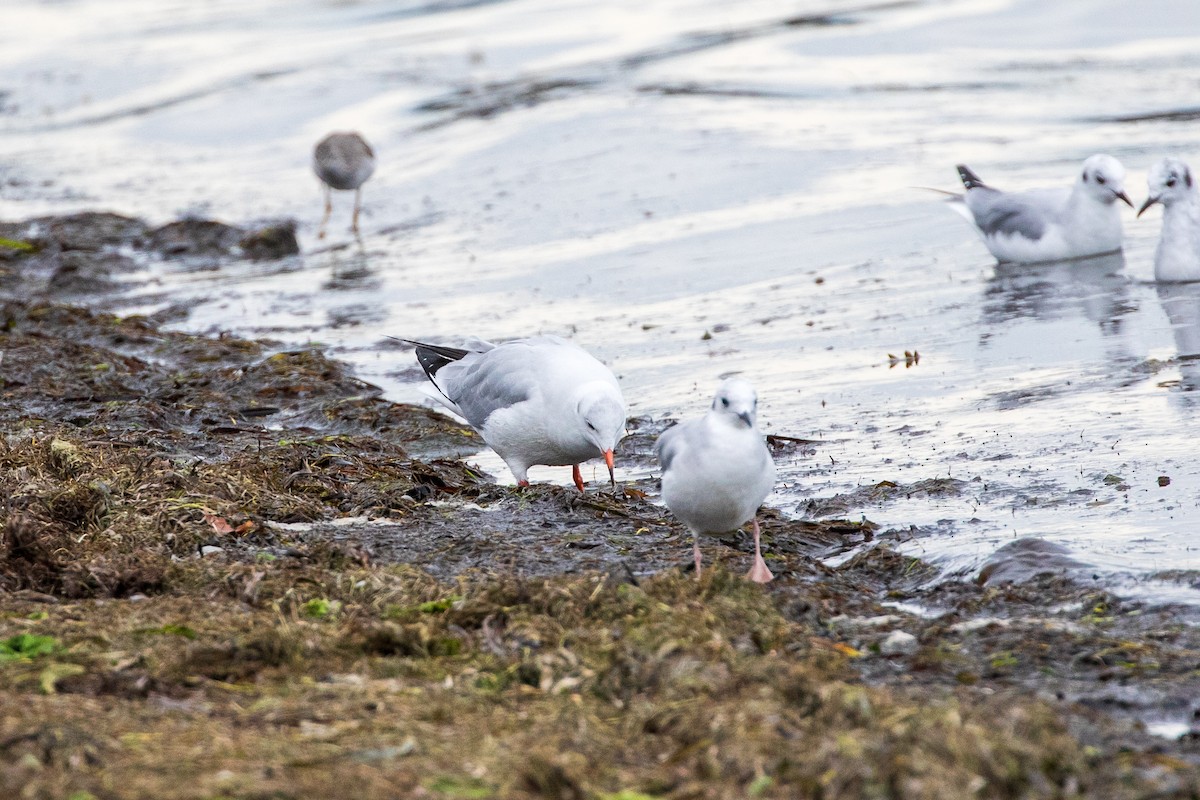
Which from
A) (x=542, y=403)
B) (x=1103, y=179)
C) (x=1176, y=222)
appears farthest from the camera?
(x=1103, y=179)

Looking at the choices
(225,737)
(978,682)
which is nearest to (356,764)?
(225,737)

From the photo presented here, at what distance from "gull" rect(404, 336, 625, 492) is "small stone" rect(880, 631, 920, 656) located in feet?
5.75

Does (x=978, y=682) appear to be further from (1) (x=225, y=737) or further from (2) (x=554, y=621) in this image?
(1) (x=225, y=737)

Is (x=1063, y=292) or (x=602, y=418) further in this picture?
(x=1063, y=292)

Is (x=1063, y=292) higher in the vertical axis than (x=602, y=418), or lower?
lower

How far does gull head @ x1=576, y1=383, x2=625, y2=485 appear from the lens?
5.75 m

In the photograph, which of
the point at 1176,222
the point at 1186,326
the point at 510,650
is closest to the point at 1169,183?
the point at 1176,222

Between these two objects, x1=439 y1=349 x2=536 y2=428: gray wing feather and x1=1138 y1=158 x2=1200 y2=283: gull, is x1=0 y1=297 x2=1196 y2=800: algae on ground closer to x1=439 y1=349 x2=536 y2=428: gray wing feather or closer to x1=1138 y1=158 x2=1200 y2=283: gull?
x1=439 y1=349 x2=536 y2=428: gray wing feather

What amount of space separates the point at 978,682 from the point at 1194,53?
52.0ft

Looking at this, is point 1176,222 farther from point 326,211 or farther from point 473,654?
point 326,211

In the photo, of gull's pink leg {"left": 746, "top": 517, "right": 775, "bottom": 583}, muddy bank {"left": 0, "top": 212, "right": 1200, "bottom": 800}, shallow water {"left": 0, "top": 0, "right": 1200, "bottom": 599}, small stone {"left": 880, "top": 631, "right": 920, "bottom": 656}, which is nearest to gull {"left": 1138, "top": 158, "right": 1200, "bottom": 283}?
shallow water {"left": 0, "top": 0, "right": 1200, "bottom": 599}

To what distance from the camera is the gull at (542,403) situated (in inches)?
229

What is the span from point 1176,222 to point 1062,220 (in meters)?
1.12

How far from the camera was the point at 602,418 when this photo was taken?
5.75 m
